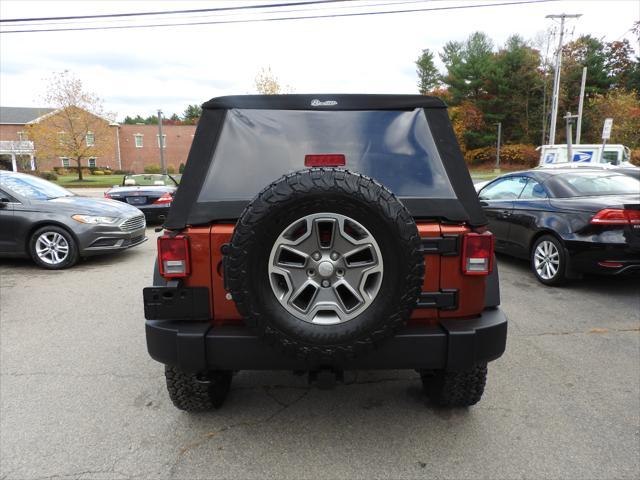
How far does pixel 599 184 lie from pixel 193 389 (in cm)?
576

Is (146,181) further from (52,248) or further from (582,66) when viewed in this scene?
(582,66)

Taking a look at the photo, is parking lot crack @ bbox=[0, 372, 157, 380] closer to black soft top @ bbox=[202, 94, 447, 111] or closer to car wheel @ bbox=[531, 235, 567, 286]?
black soft top @ bbox=[202, 94, 447, 111]

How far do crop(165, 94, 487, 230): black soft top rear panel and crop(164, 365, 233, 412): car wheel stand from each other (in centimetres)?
92

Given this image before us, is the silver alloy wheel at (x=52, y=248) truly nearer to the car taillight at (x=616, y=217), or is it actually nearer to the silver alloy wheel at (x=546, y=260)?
the silver alloy wheel at (x=546, y=260)

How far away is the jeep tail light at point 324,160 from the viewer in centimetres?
248

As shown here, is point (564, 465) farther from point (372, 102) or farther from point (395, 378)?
point (372, 102)

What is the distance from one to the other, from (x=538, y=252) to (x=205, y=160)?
198 inches

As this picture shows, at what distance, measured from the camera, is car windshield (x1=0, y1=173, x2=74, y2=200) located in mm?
7121

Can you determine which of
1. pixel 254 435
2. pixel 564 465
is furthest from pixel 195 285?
pixel 564 465

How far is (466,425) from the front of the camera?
2.75m

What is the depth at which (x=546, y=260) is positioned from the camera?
5.89 metres

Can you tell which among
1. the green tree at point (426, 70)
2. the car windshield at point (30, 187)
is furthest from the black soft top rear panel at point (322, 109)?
the green tree at point (426, 70)

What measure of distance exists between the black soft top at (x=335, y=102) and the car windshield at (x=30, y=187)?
602 cm

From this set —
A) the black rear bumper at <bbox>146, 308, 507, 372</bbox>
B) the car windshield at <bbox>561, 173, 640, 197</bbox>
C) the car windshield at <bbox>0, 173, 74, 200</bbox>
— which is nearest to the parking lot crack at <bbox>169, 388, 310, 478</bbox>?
the black rear bumper at <bbox>146, 308, 507, 372</bbox>
